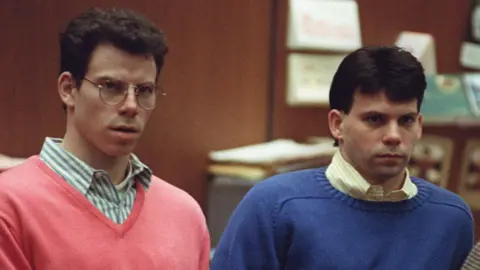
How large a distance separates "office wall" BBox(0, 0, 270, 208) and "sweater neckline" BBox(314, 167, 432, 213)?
77 centimetres

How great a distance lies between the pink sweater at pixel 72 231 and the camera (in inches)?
48.2

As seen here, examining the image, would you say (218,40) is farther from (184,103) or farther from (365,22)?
(365,22)

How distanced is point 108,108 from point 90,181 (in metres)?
0.14

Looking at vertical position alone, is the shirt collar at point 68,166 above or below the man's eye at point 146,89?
below

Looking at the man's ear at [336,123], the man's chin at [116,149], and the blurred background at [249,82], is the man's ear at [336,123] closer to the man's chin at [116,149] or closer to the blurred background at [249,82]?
the man's chin at [116,149]

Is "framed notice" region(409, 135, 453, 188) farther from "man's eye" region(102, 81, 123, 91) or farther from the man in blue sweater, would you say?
"man's eye" region(102, 81, 123, 91)

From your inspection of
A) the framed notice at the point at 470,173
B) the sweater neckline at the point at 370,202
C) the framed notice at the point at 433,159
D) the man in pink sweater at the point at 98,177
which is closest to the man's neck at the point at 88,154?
the man in pink sweater at the point at 98,177

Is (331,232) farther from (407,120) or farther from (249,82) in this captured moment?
(249,82)

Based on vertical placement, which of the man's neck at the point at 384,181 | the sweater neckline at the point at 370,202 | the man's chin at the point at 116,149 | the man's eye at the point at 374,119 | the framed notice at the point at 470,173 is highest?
the man's eye at the point at 374,119

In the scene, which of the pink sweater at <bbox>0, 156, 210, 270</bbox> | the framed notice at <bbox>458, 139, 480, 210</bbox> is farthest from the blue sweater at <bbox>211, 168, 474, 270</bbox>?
the framed notice at <bbox>458, 139, 480, 210</bbox>

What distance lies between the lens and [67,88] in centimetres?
138

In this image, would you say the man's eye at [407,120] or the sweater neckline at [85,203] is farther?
the man's eye at [407,120]

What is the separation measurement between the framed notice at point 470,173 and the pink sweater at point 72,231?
1.83 metres

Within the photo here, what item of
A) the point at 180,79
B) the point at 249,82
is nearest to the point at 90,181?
the point at 180,79
